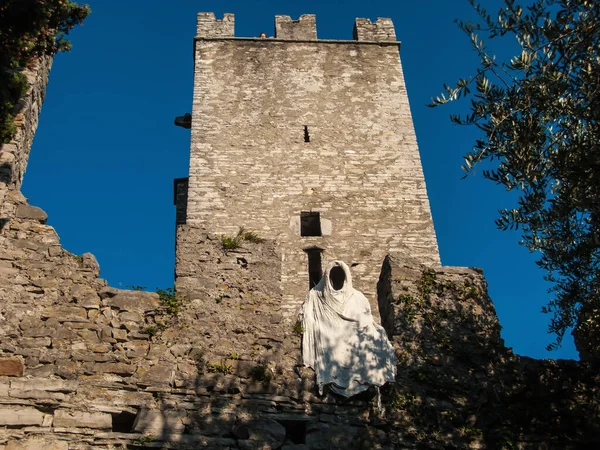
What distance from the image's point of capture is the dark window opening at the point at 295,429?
21.5 feet

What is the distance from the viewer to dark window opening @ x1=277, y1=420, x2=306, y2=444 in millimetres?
6562

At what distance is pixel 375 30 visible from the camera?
1828 centimetres

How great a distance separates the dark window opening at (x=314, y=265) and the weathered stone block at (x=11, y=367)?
7385 millimetres

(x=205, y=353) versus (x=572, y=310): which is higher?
(x=572, y=310)

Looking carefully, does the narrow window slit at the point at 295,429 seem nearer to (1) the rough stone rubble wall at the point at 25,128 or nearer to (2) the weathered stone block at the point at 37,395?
(2) the weathered stone block at the point at 37,395

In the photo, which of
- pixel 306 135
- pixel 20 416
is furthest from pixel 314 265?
pixel 20 416

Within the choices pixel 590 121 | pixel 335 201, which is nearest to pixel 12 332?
pixel 590 121

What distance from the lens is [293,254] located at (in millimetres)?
13578

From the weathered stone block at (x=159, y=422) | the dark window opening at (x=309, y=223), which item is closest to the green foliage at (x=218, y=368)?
the weathered stone block at (x=159, y=422)

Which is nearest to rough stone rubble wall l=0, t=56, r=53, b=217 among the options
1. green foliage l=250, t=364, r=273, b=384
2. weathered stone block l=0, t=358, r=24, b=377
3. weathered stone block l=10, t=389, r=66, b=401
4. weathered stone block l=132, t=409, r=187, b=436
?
weathered stone block l=0, t=358, r=24, b=377

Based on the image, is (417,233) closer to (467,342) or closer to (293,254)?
(293,254)

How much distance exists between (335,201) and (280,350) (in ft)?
25.0

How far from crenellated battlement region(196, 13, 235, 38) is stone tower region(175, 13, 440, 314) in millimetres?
33

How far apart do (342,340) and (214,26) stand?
1231 centimetres
